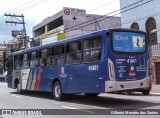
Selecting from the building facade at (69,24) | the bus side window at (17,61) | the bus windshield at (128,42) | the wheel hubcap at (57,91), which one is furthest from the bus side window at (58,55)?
the building facade at (69,24)

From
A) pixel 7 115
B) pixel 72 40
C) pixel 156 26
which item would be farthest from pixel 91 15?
pixel 7 115

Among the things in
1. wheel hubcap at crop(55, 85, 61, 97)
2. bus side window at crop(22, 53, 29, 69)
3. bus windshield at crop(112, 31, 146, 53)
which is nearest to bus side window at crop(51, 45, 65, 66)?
wheel hubcap at crop(55, 85, 61, 97)

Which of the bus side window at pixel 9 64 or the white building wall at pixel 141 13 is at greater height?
the white building wall at pixel 141 13

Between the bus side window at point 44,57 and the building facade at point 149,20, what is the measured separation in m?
10.0

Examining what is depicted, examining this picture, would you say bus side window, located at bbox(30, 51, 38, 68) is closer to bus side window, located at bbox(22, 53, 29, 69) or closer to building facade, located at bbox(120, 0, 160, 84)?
bus side window, located at bbox(22, 53, 29, 69)

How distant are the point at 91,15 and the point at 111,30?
1389 inches

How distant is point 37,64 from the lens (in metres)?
18.6

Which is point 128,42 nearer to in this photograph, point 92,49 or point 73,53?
point 92,49

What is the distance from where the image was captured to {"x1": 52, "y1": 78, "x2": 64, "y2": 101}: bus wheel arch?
16.1 meters

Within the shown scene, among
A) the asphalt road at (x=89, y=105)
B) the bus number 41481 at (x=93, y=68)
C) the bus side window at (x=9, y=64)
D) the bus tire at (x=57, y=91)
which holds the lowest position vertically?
the asphalt road at (x=89, y=105)

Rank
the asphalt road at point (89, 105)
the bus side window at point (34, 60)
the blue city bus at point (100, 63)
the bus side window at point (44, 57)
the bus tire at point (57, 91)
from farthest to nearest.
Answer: the bus side window at point (34, 60)
the bus side window at point (44, 57)
the bus tire at point (57, 91)
the blue city bus at point (100, 63)
the asphalt road at point (89, 105)

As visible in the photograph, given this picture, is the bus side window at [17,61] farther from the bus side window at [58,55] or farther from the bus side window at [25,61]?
the bus side window at [58,55]

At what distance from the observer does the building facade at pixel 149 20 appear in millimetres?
25766

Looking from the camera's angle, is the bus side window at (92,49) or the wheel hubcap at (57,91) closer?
the bus side window at (92,49)
